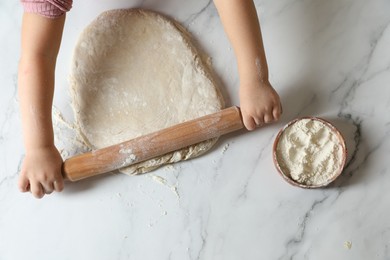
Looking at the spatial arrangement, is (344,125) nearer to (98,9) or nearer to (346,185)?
(346,185)

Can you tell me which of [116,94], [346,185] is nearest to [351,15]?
[346,185]

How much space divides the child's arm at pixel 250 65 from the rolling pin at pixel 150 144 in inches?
1.2

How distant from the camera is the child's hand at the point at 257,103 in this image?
3.01 ft

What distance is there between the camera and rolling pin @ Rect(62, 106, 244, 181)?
909 millimetres

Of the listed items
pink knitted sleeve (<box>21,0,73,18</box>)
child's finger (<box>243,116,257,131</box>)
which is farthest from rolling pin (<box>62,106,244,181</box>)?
pink knitted sleeve (<box>21,0,73,18</box>)

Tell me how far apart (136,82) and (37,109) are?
0.18 m

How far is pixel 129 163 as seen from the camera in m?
0.92

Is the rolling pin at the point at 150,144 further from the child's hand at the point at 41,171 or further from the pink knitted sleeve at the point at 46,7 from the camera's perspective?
the pink knitted sleeve at the point at 46,7

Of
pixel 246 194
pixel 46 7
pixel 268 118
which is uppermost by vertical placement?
pixel 46 7

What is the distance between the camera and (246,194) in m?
0.97

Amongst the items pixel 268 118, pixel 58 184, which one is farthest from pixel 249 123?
pixel 58 184

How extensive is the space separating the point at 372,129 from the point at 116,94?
1.56ft

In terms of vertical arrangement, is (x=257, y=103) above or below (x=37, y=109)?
below

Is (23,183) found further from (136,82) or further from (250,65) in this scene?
(250,65)
